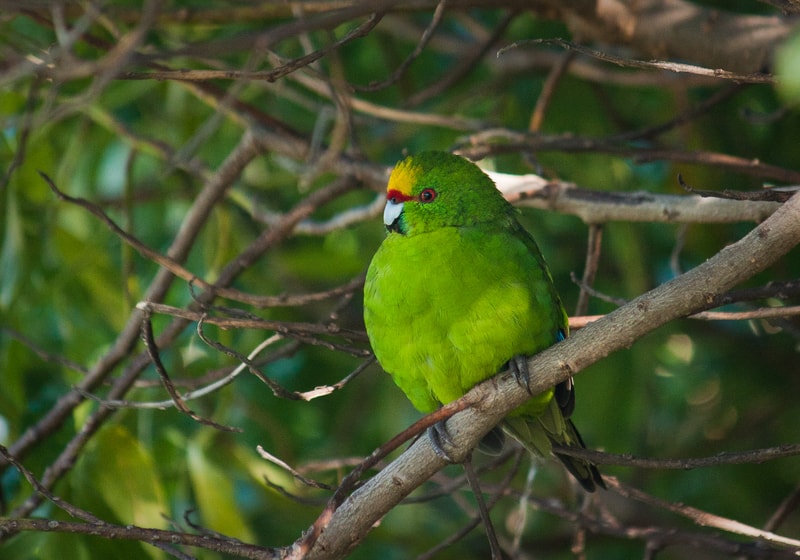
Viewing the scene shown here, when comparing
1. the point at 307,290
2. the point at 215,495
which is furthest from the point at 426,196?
the point at 307,290

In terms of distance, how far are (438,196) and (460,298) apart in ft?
1.42

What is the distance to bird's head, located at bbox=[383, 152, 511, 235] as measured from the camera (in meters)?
2.76

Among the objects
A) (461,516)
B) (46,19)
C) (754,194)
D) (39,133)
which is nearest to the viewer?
(754,194)

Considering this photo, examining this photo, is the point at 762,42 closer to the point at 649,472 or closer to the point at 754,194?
the point at 754,194

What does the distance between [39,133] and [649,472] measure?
307cm

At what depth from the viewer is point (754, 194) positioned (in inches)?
74.4

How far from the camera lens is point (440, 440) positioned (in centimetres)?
208

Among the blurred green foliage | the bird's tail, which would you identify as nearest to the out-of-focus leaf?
the blurred green foliage

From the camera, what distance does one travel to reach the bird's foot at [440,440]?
6.77 ft

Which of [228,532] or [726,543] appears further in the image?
[228,532]

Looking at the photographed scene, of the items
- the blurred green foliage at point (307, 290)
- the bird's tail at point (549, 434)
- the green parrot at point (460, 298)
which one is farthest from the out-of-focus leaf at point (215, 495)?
the bird's tail at point (549, 434)

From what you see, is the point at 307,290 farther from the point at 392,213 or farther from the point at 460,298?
the point at 460,298

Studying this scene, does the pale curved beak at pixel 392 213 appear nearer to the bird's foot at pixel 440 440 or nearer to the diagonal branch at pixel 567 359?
the diagonal branch at pixel 567 359

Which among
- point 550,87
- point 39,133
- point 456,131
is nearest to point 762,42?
point 550,87
